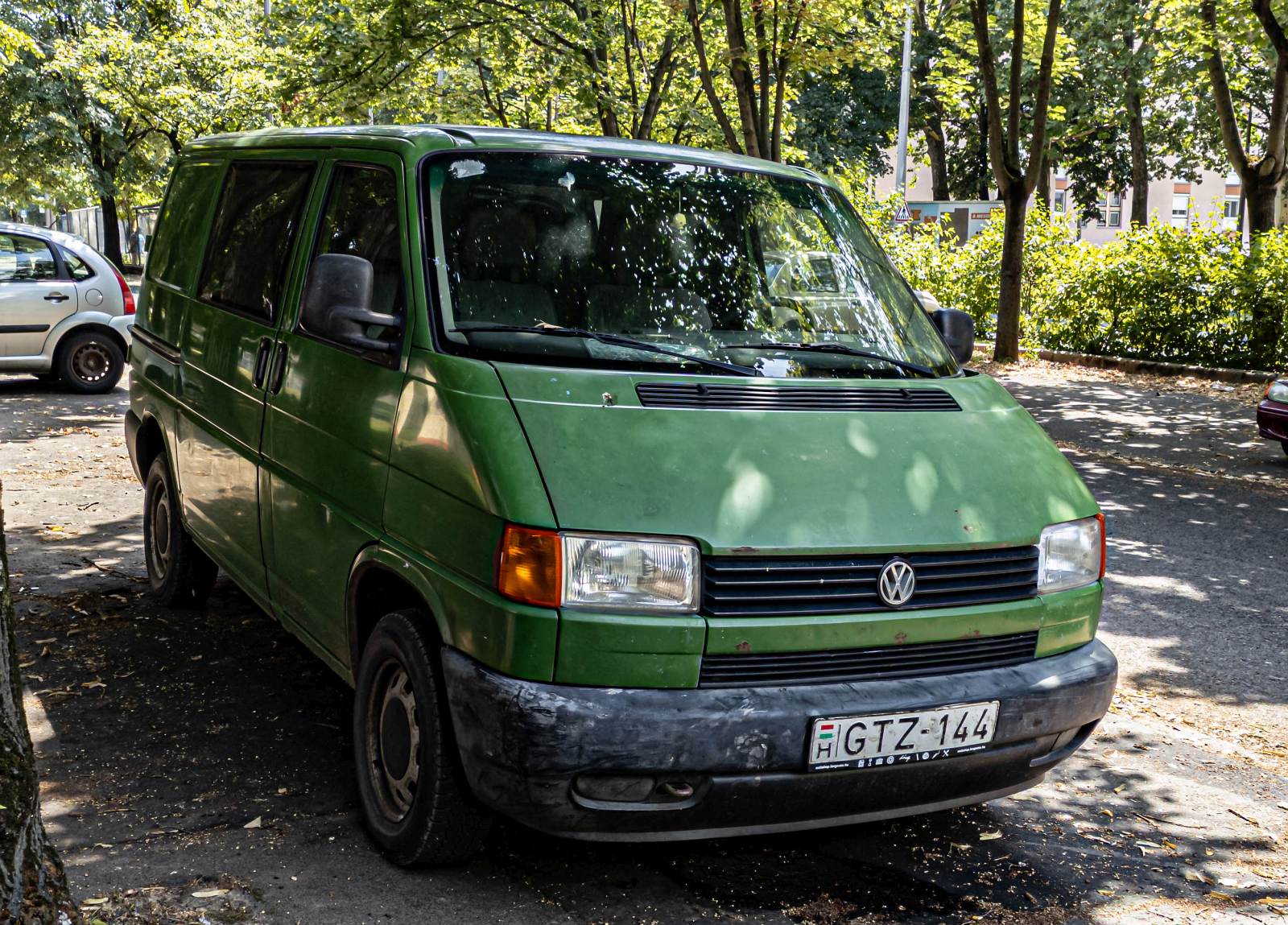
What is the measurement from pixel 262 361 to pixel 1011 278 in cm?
1608

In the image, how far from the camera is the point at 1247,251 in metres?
18.3

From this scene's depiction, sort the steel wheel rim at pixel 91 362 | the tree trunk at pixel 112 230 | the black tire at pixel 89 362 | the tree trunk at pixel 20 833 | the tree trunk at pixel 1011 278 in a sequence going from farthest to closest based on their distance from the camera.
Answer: the tree trunk at pixel 112 230, the tree trunk at pixel 1011 278, the steel wheel rim at pixel 91 362, the black tire at pixel 89 362, the tree trunk at pixel 20 833

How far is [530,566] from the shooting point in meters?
3.21

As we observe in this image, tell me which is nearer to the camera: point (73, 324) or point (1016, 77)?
point (73, 324)

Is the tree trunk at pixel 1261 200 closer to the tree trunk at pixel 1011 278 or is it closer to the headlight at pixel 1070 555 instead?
the tree trunk at pixel 1011 278

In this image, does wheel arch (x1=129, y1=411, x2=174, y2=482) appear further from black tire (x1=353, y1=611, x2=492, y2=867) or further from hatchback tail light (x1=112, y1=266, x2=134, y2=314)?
hatchback tail light (x1=112, y1=266, x2=134, y2=314)

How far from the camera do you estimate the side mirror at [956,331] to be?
4.92 metres

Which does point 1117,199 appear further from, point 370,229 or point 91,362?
point 370,229

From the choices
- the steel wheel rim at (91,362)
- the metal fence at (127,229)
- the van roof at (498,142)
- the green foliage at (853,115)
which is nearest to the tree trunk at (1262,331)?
the steel wheel rim at (91,362)

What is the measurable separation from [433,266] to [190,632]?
2.73 m

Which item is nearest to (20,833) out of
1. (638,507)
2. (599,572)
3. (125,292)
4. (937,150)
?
(599,572)

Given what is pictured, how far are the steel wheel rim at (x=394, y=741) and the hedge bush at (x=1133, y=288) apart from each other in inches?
614

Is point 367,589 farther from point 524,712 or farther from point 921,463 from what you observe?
point 921,463

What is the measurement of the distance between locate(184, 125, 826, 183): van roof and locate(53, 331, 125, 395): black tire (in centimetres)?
1028
